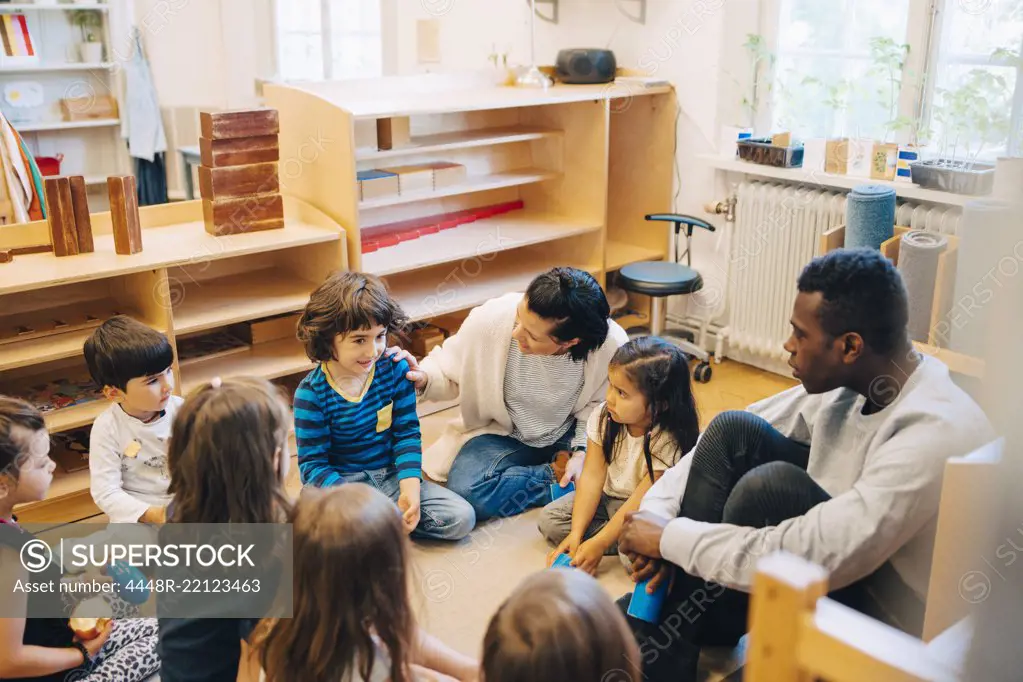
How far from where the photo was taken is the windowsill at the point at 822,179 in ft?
10.3

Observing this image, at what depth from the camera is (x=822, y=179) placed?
346 cm

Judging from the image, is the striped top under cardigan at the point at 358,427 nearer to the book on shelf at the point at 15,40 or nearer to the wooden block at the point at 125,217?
the wooden block at the point at 125,217

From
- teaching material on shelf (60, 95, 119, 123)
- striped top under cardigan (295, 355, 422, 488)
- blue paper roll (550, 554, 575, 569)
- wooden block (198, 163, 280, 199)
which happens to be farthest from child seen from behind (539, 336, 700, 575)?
teaching material on shelf (60, 95, 119, 123)

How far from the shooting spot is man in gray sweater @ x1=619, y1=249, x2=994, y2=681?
1.63 metres

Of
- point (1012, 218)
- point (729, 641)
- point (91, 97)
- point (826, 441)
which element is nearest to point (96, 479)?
point (729, 641)

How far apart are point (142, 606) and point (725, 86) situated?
279 centimetres

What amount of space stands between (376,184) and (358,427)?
1.17m

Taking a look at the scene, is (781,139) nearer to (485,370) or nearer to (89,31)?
(485,370)

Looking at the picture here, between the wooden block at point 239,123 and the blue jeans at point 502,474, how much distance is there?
3.88ft

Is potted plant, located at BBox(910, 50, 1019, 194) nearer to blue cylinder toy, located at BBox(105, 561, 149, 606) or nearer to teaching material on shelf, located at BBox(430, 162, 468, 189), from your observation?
teaching material on shelf, located at BBox(430, 162, 468, 189)

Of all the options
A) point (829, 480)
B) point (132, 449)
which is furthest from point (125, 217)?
point (829, 480)

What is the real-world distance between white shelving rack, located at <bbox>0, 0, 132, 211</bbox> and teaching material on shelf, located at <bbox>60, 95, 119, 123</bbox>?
3 cm

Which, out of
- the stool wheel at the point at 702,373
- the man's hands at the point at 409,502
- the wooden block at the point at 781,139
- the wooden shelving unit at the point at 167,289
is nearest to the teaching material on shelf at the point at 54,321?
the wooden shelving unit at the point at 167,289

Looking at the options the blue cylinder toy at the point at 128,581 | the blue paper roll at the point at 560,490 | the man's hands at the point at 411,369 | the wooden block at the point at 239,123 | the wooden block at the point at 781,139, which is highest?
the wooden block at the point at 239,123
